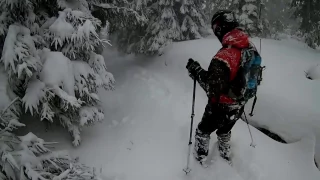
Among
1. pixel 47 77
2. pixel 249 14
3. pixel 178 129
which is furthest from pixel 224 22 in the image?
pixel 249 14

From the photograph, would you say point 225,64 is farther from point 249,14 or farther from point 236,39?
point 249,14

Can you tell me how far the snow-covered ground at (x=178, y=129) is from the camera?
5.28 meters

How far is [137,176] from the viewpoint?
16.3ft

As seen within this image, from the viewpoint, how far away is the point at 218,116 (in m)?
4.94

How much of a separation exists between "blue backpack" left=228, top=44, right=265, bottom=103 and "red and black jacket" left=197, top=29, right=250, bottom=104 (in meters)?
0.07

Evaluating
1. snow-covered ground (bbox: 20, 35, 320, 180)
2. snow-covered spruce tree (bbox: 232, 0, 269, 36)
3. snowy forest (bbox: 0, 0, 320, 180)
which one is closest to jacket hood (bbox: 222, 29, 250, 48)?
snowy forest (bbox: 0, 0, 320, 180)

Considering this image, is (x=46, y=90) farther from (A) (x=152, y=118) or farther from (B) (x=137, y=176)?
(A) (x=152, y=118)

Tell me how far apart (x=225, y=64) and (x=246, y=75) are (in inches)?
18.0

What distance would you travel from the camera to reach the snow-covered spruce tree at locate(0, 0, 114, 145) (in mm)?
4602

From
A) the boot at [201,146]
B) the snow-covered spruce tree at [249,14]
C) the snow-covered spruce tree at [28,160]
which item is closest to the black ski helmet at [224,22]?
the boot at [201,146]

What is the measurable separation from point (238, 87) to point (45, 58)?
3.45 metres

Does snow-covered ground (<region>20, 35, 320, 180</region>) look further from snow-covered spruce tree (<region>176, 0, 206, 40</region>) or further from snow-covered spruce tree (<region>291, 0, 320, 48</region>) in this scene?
snow-covered spruce tree (<region>291, 0, 320, 48</region>)

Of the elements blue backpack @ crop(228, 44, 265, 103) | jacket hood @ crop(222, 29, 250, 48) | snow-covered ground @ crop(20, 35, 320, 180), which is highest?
jacket hood @ crop(222, 29, 250, 48)

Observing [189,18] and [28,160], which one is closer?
[28,160]
